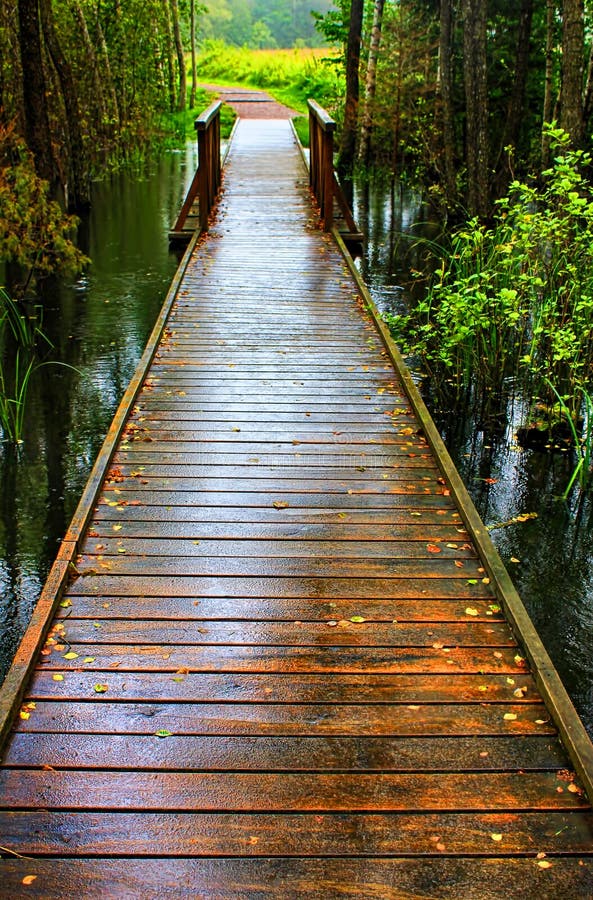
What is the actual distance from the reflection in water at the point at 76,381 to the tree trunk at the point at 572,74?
4.16 metres

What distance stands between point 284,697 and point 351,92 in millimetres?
16184

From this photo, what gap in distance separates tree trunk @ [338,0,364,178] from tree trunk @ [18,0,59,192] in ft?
26.3

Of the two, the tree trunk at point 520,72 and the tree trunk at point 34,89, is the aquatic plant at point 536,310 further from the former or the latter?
the tree trunk at point 520,72

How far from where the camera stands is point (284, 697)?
2.93 meters

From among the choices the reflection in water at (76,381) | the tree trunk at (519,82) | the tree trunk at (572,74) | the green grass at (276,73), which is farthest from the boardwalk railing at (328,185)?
the green grass at (276,73)

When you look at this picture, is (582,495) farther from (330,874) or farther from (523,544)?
(330,874)

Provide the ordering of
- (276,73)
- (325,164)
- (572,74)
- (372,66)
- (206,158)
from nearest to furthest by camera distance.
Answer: (572,74) → (206,158) → (325,164) → (372,66) → (276,73)

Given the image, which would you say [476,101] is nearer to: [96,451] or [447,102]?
[447,102]

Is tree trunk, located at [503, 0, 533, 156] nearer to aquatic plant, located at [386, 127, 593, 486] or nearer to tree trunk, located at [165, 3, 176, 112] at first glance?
aquatic plant, located at [386, 127, 593, 486]

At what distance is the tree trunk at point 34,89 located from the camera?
31.9 feet

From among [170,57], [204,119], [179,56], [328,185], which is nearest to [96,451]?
[204,119]

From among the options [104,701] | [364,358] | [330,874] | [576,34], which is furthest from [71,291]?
[330,874]

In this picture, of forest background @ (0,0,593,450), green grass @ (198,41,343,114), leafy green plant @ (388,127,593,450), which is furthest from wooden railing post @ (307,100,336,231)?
green grass @ (198,41,343,114)

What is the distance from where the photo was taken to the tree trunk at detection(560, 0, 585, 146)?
7.32 metres
